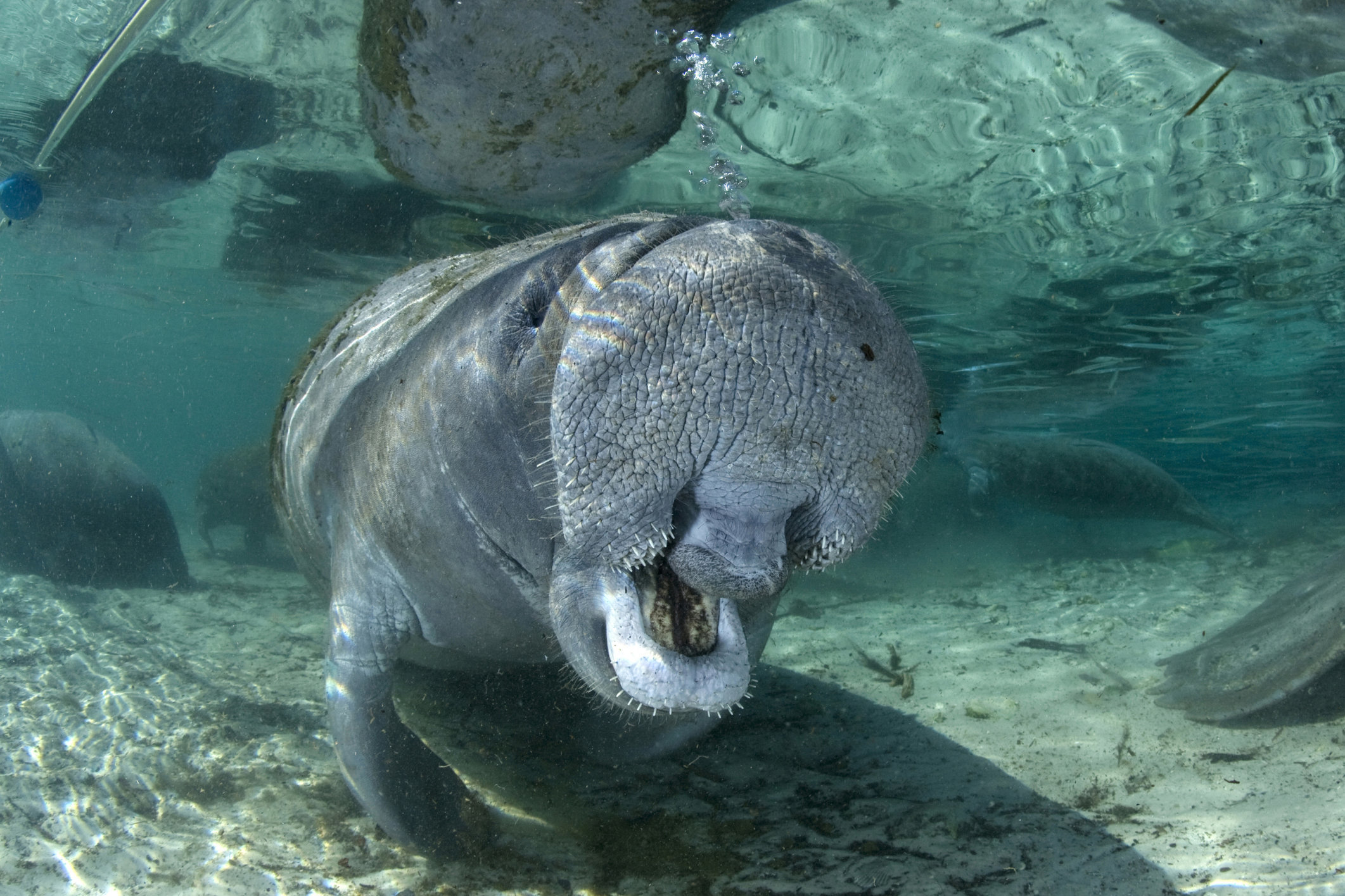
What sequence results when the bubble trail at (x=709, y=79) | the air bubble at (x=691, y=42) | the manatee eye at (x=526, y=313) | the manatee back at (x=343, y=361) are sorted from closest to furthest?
the manatee eye at (x=526, y=313) < the manatee back at (x=343, y=361) < the air bubble at (x=691, y=42) < the bubble trail at (x=709, y=79)

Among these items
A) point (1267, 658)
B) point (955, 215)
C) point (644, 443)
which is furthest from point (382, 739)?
point (955, 215)

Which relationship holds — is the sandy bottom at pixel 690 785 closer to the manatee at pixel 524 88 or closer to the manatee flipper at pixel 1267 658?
the manatee flipper at pixel 1267 658

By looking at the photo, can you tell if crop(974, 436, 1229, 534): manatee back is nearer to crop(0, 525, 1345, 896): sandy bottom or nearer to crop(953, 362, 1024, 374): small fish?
crop(953, 362, 1024, 374): small fish

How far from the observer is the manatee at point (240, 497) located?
10.9 metres

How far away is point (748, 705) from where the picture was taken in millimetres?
4477

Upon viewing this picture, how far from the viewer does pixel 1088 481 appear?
49.6 ft

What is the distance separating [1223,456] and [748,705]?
34.1 meters

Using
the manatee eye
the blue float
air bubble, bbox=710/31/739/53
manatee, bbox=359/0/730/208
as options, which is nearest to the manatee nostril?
the manatee eye

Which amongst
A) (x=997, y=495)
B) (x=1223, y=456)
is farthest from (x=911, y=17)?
(x=1223, y=456)

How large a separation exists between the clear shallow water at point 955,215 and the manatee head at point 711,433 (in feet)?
2.63

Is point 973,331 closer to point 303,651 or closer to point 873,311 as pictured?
point 303,651

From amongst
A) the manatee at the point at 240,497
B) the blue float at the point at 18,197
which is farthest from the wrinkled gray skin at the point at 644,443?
the manatee at the point at 240,497

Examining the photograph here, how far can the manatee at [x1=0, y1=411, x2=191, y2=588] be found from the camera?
818 centimetres

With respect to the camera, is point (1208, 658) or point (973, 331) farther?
point (973, 331)
